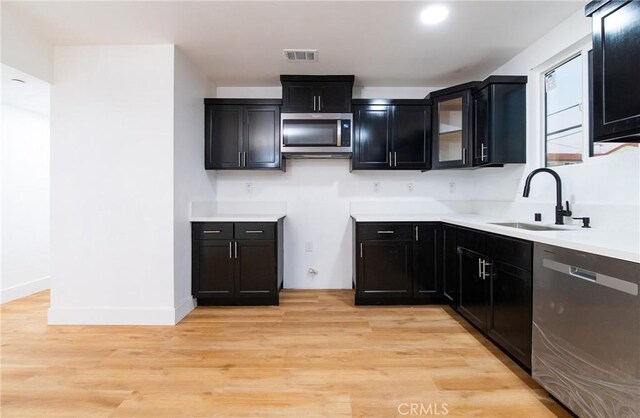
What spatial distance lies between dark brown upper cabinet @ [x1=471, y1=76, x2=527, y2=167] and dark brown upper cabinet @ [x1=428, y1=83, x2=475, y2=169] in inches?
7.8

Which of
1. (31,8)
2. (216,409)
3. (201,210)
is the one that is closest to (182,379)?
(216,409)

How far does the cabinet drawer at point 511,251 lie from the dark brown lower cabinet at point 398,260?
2.68 ft

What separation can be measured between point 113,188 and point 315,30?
219 cm

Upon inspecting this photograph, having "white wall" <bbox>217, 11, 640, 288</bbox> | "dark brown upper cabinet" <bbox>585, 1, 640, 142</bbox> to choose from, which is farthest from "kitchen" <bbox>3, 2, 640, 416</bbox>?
"dark brown upper cabinet" <bbox>585, 1, 640, 142</bbox>

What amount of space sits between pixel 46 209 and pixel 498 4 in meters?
5.09

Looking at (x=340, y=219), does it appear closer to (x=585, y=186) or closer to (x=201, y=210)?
(x=201, y=210)

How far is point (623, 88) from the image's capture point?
1376 millimetres

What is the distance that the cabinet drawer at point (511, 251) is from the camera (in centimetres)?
170

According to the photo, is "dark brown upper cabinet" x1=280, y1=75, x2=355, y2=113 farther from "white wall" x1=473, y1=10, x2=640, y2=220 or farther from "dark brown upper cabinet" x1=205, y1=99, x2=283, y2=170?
"white wall" x1=473, y1=10, x2=640, y2=220

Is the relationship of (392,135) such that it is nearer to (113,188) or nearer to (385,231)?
(385,231)

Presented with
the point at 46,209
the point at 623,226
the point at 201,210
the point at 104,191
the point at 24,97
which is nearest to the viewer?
the point at 623,226

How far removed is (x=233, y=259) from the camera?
2.90 metres

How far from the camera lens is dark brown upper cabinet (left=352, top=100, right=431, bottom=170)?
3.20 meters

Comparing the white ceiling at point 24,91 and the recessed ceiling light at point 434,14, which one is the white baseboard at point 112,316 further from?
the recessed ceiling light at point 434,14
